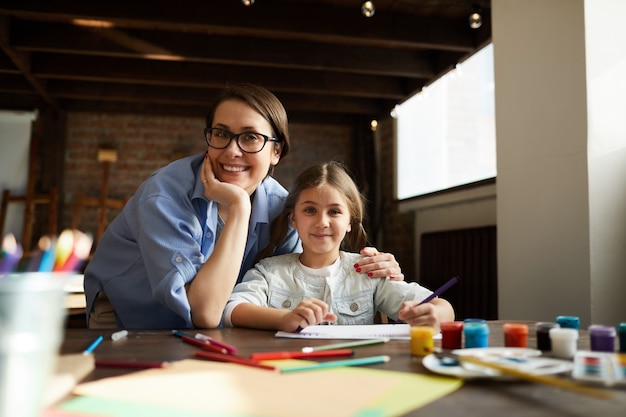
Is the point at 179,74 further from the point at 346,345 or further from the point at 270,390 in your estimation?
the point at 270,390

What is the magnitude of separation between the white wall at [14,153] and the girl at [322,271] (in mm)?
5652

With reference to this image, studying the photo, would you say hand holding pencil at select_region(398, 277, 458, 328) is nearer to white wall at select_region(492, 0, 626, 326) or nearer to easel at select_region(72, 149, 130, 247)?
white wall at select_region(492, 0, 626, 326)

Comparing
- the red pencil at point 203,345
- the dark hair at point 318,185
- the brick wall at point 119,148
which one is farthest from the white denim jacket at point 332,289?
the brick wall at point 119,148

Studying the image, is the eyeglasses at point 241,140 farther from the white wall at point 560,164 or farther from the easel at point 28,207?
the easel at point 28,207

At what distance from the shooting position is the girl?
154cm

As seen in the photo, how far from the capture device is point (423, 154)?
17.7 ft

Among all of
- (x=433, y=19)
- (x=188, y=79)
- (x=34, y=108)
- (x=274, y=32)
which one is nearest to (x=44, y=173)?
(x=34, y=108)

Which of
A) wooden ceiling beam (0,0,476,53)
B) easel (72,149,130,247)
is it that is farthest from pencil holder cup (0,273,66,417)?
easel (72,149,130,247)

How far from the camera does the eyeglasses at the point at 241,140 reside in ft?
5.16

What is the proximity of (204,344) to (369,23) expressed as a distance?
3601 millimetres

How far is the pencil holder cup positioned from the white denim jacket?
3.52 feet

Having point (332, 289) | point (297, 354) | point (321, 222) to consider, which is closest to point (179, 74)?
point (321, 222)

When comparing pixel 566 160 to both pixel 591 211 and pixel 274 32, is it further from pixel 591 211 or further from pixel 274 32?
pixel 274 32

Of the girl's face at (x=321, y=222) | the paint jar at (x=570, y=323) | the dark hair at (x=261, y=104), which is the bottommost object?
the paint jar at (x=570, y=323)
